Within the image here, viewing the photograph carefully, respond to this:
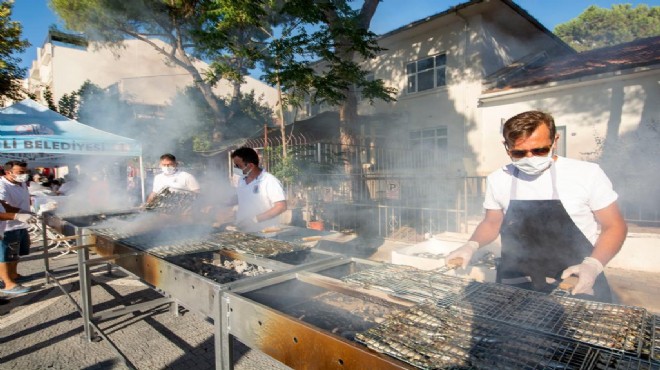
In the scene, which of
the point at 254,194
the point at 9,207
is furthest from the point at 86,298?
the point at 9,207

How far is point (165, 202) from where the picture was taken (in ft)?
13.9

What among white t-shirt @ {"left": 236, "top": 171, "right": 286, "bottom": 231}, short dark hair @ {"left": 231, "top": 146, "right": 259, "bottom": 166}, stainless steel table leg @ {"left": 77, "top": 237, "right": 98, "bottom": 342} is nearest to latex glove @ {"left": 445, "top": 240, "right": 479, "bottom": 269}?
white t-shirt @ {"left": 236, "top": 171, "right": 286, "bottom": 231}

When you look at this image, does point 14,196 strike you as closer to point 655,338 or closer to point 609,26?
point 655,338

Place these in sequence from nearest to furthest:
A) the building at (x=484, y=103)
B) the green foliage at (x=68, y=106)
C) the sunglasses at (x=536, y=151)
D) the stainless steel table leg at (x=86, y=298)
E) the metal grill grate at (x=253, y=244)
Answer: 1. the sunglasses at (x=536, y=151)
2. the metal grill grate at (x=253, y=244)
3. the stainless steel table leg at (x=86, y=298)
4. the building at (x=484, y=103)
5. the green foliage at (x=68, y=106)

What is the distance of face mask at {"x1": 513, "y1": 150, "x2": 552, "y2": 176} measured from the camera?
2.02 m

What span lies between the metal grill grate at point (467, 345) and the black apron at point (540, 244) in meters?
1.03

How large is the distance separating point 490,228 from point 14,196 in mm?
6185

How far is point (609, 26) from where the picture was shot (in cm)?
2753

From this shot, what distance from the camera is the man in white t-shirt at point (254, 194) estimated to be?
12.6ft

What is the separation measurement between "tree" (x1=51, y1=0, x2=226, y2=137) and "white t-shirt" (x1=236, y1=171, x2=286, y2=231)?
7.56m

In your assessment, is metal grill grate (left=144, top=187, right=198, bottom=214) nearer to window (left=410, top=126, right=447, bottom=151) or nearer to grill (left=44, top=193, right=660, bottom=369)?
grill (left=44, top=193, right=660, bottom=369)

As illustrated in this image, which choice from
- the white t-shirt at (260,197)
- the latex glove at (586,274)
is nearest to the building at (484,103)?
the white t-shirt at (260,197)

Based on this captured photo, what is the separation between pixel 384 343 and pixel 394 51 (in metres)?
14.5

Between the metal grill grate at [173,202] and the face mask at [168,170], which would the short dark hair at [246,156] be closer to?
the metal grill grate at [173,202]
